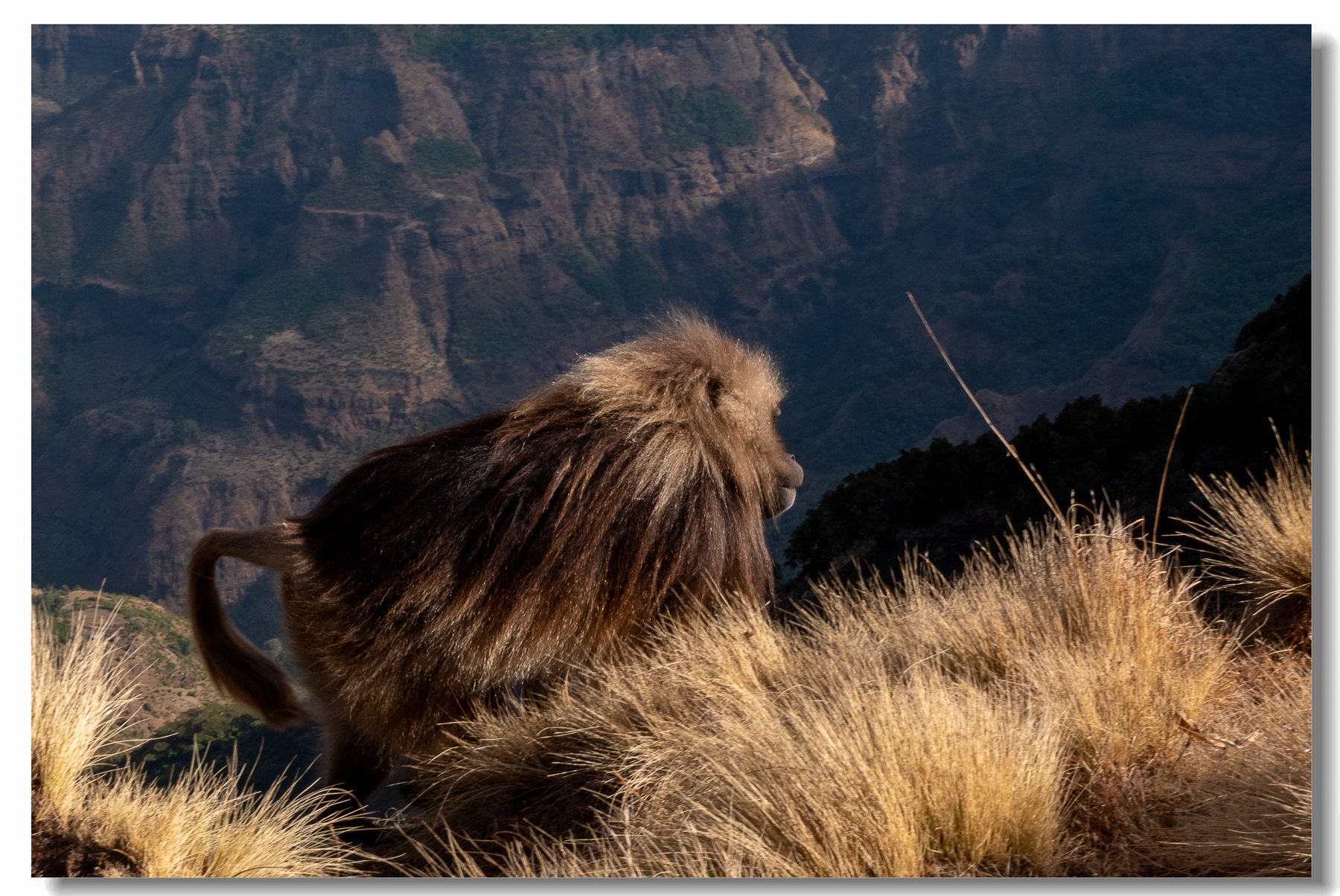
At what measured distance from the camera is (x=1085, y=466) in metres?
5.45

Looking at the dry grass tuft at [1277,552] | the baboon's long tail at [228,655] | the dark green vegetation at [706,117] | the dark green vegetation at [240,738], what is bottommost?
the dark green vegetation at [240,738]

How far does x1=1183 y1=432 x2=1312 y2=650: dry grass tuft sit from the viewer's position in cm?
336

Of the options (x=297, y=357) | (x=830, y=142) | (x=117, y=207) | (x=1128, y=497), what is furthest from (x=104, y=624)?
(x=830, y=142)

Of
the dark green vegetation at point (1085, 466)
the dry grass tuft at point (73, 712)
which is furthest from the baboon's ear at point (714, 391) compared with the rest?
the dry grass tuft at point (73, 712)

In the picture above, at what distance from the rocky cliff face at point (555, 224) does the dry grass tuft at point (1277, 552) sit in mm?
43046

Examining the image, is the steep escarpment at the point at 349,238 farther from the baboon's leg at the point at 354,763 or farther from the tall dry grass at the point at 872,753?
the tall dry grass at the point at 872,753

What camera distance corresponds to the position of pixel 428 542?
321 centimetres

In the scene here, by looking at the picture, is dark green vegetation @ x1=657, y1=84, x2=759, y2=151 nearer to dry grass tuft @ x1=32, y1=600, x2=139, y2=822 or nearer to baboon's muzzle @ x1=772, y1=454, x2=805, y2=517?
baboon's muzzle @ x1=772, y1=454, x2=805, y2=517

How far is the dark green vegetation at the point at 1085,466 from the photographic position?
4570mm

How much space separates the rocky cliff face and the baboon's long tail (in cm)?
4338

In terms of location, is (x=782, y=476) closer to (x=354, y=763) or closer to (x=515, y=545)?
(x=515, y=545)

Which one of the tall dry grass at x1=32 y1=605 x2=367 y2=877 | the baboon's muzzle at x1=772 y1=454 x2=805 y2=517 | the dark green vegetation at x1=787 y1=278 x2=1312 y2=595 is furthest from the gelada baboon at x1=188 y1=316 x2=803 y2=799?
the dark green vegetation at x1=787 y1=278 x2=1312 y2=595

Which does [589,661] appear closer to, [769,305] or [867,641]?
[867,641]

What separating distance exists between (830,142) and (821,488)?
33234 mm
